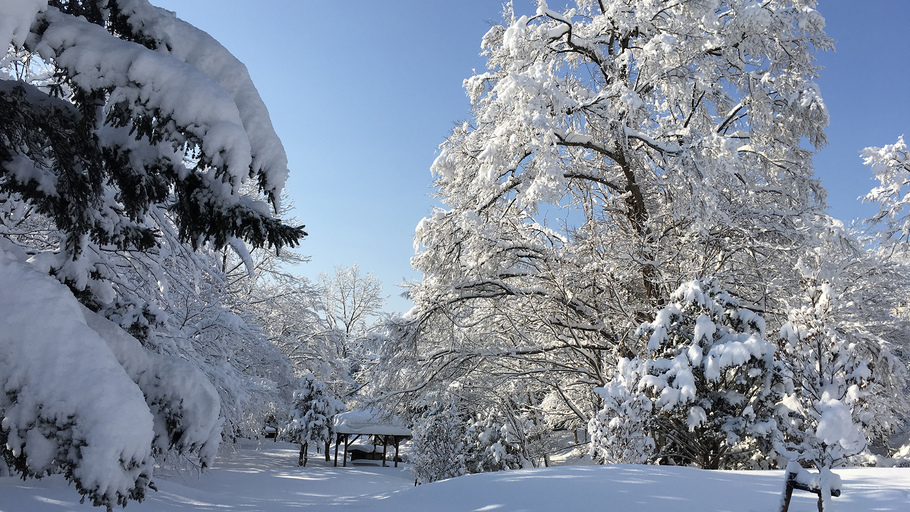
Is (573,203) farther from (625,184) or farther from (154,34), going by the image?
(154,34)

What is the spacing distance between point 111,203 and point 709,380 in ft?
24.9

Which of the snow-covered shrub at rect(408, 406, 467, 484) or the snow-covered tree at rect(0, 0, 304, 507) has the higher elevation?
the snow-covered tree at rect(0, 0, 304, 507)

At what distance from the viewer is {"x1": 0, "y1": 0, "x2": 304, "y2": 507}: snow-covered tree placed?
7.62 feet

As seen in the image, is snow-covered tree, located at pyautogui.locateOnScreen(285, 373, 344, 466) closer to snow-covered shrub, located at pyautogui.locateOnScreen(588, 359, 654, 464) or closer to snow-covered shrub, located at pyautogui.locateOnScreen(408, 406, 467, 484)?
snow-covered shrub, located at pyautogui.locateOnScreen(408, 406, 467, 484)

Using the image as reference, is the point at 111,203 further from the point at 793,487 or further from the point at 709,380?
the point at 709,380

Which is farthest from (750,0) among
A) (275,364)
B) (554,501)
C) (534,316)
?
(275,364)

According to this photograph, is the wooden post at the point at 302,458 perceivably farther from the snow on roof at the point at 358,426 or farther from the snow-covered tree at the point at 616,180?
the snow-covered tree at the point at 616,180

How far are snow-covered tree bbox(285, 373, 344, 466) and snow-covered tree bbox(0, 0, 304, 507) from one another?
2180 cm

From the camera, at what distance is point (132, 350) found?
10.3 ft

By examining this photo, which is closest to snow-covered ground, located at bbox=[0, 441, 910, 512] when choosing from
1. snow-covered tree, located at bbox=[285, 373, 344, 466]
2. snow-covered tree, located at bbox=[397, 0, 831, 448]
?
snow-covered tree, located at bbox=[397, 0, 831, 448]

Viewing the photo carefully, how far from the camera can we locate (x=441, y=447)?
1559 cm

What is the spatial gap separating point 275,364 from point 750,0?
16078 millimetres

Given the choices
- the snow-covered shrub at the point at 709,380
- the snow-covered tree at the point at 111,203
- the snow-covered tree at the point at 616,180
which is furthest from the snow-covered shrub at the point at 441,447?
the snow-covered tree at the point at 111,203

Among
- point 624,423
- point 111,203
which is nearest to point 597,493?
point 624,423
